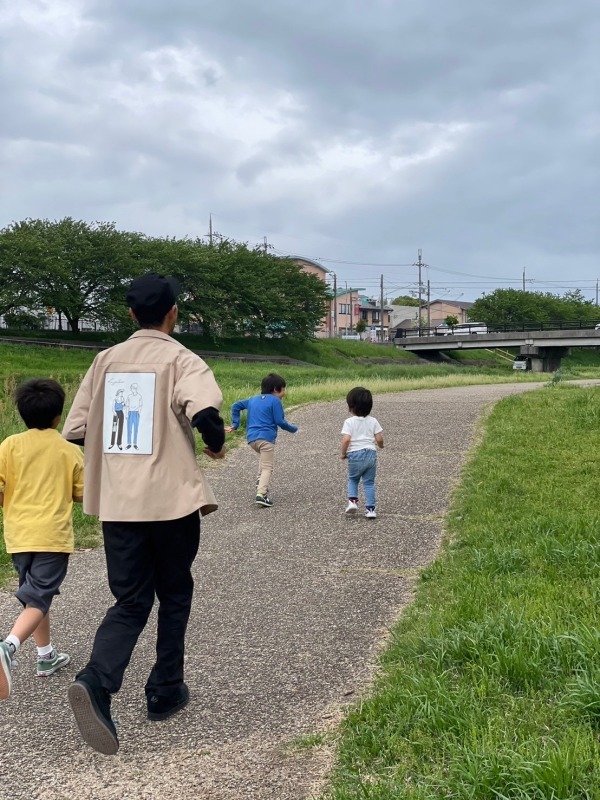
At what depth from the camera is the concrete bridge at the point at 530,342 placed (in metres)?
56.1

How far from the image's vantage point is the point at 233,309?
180 feet

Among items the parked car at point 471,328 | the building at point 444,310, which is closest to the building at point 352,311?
the building at point 444,310

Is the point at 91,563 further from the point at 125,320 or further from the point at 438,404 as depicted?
the point at 125,320

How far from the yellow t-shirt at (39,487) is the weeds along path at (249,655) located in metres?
0.71

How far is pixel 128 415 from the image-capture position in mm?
3305

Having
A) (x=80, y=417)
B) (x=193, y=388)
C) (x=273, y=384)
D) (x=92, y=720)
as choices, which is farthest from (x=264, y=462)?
(x=92, y=720)

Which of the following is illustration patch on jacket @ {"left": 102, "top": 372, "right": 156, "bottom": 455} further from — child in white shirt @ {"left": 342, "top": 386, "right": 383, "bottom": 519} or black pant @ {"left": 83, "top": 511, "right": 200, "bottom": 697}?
child in white shirt @ {"left": 342, "top": 386, "right": 383, "bottom": 519}

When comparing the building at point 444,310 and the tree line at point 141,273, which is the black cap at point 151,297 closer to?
the tree line at point 141,273

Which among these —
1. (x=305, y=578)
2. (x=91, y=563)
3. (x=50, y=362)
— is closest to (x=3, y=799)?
(x=305, y=578)

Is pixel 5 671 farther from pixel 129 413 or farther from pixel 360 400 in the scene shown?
pixel 360 400

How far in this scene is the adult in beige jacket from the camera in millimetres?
3184

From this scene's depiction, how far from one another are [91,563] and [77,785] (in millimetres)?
3355

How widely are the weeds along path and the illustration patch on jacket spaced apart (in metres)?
1.14

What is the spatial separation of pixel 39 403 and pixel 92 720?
156 centimetres
